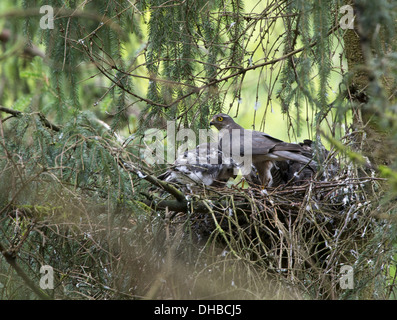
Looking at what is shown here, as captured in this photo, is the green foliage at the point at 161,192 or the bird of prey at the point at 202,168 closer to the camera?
the green foliage at the point at 161,192

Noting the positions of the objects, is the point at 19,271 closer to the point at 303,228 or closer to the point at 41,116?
the point at 41,116

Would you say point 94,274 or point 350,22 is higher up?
point 350,22

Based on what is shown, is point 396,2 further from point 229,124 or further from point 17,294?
point 229,124

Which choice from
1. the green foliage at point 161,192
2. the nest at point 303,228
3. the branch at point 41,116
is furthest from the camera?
the branch at point 41,116

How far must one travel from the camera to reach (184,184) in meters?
4.08

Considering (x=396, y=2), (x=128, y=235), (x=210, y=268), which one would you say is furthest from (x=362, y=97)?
(x=128, y=235)

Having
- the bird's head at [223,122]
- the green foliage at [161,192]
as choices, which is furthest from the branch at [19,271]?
the bird's head at [223,122]

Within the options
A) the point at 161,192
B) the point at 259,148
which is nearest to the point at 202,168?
the point at 161,192

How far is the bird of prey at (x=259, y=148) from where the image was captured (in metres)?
4.77

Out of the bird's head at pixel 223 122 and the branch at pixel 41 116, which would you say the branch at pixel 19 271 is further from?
the bird's head at pixel 223 122

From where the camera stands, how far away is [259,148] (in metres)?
4.94

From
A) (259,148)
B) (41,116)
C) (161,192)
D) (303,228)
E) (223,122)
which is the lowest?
(303,228)

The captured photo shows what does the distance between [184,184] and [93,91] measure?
199 cm

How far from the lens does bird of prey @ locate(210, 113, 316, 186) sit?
4.77 m
